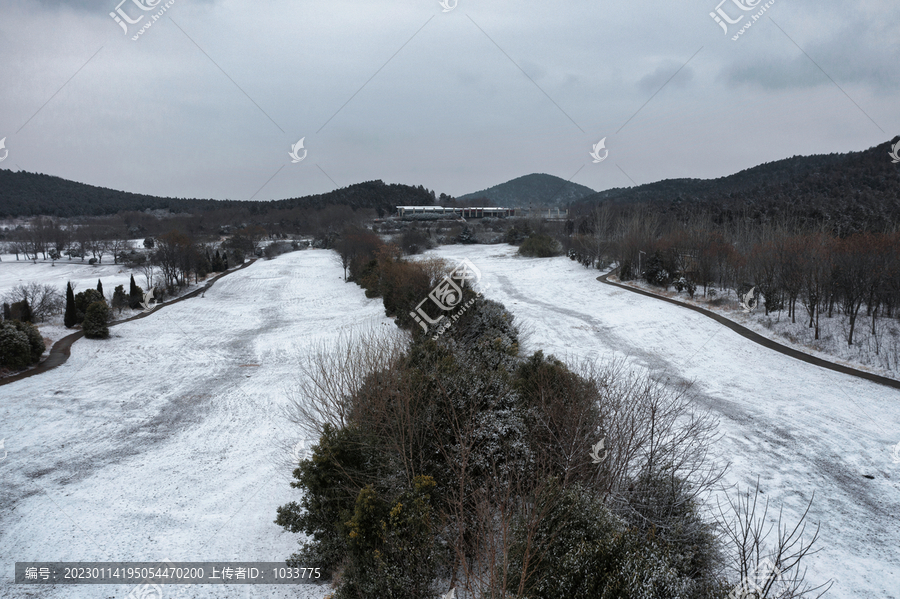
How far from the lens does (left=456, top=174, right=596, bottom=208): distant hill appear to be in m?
144

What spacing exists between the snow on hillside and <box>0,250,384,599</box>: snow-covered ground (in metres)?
9.75

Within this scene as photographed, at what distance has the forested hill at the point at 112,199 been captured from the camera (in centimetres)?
11038

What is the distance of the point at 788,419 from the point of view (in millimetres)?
13789

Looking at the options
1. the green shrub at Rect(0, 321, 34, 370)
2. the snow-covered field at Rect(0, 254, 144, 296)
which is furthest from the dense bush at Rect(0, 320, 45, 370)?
the snow-covered field at Rect(0, 254, 144, 296)

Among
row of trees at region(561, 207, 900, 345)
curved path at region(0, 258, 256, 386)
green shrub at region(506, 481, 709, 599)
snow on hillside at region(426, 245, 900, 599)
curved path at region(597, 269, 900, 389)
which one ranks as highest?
row of trees at region(561, 207, 900, 345)

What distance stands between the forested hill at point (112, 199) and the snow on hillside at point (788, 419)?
96.7m

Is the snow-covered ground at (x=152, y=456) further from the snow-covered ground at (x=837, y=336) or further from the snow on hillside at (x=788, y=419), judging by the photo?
the snow-covered ground at (x=837, y=336)

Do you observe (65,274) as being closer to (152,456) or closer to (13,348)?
(13,348)

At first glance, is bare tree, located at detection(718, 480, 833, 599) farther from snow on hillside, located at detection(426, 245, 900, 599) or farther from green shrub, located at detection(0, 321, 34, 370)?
green shrub, located at detection(0, 321, 34, 370)

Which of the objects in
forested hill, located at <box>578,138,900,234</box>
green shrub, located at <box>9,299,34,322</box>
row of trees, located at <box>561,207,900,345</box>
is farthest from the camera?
forested hill, located at <box>578,138,900,234</box>

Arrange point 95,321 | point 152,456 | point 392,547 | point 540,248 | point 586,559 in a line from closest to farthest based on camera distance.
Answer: point 586,559 < point 392,547 < point 152,456 < point 95,321 < point 540,248

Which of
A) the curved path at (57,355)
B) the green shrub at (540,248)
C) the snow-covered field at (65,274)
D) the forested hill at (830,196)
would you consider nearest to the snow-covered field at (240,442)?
the curved path at (57,355)

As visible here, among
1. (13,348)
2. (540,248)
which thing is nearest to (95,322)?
(13,348)

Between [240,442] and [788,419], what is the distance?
56.6 feet
